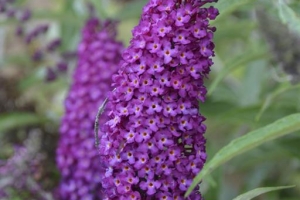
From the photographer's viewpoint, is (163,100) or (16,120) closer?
(163,100)

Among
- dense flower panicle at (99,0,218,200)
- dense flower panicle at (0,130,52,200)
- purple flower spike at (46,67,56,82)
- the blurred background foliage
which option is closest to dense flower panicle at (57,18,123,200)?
dense flower panicle at (0,130,52,200)

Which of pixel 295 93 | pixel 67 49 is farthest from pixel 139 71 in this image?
pixel 67 49

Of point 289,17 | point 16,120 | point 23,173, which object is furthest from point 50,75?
point 289,17

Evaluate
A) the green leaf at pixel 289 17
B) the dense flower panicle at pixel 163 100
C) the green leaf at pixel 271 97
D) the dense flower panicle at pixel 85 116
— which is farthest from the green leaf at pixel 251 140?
the dense flower panicle at pixel 85 116

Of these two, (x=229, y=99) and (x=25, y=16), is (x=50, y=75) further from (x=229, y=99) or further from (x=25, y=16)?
(x=229, y=99)

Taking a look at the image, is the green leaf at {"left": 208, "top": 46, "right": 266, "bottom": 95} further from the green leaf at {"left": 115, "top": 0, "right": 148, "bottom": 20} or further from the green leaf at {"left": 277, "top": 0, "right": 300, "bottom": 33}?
the green leaf at {"left": 115, "top": 0, "right": 148, "bottom": 20}

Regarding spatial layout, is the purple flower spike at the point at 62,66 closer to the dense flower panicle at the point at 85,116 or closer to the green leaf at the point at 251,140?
the dense flower panicle at the point at 85,116
